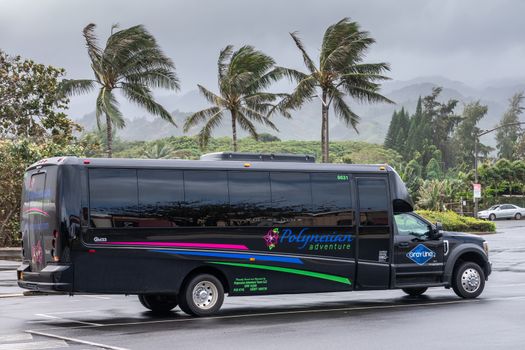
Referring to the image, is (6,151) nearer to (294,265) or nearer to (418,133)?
(294,265)

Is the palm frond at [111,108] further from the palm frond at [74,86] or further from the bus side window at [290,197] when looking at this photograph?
the bus side window at [290,197]

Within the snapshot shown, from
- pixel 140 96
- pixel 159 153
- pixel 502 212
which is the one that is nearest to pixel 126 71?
pixel 140 96

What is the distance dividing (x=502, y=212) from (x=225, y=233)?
58.4 m

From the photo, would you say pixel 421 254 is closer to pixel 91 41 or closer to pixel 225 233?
pixel 225 233

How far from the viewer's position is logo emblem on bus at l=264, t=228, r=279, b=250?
50.3 feet

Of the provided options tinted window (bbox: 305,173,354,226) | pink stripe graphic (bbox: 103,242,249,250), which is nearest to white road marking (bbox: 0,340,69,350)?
pink stripe graphic (bbox: 103,242,249,250)

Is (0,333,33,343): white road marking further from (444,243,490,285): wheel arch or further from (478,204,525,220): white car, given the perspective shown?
(478,204,525,220): white car

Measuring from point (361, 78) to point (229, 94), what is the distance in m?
6.99

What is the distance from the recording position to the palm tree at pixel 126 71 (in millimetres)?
39344

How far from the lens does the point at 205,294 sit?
14.8m

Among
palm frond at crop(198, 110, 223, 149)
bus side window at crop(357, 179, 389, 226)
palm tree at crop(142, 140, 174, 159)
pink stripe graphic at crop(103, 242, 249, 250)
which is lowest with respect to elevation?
pink stripe graphic at crop(103, 242, 249, 250)

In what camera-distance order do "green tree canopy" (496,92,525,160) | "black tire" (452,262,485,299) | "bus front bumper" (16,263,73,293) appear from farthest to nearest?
"green tree canopy" (496,92,525,160)
"black tire" (452,262,485,299)
"bus front bumper" (16,263,73,293)

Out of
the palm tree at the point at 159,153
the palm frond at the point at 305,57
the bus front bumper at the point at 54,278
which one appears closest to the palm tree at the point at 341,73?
the palm frond at the point at 305,57

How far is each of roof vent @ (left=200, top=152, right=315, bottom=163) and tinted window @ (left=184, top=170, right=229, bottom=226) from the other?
2.00 ft
